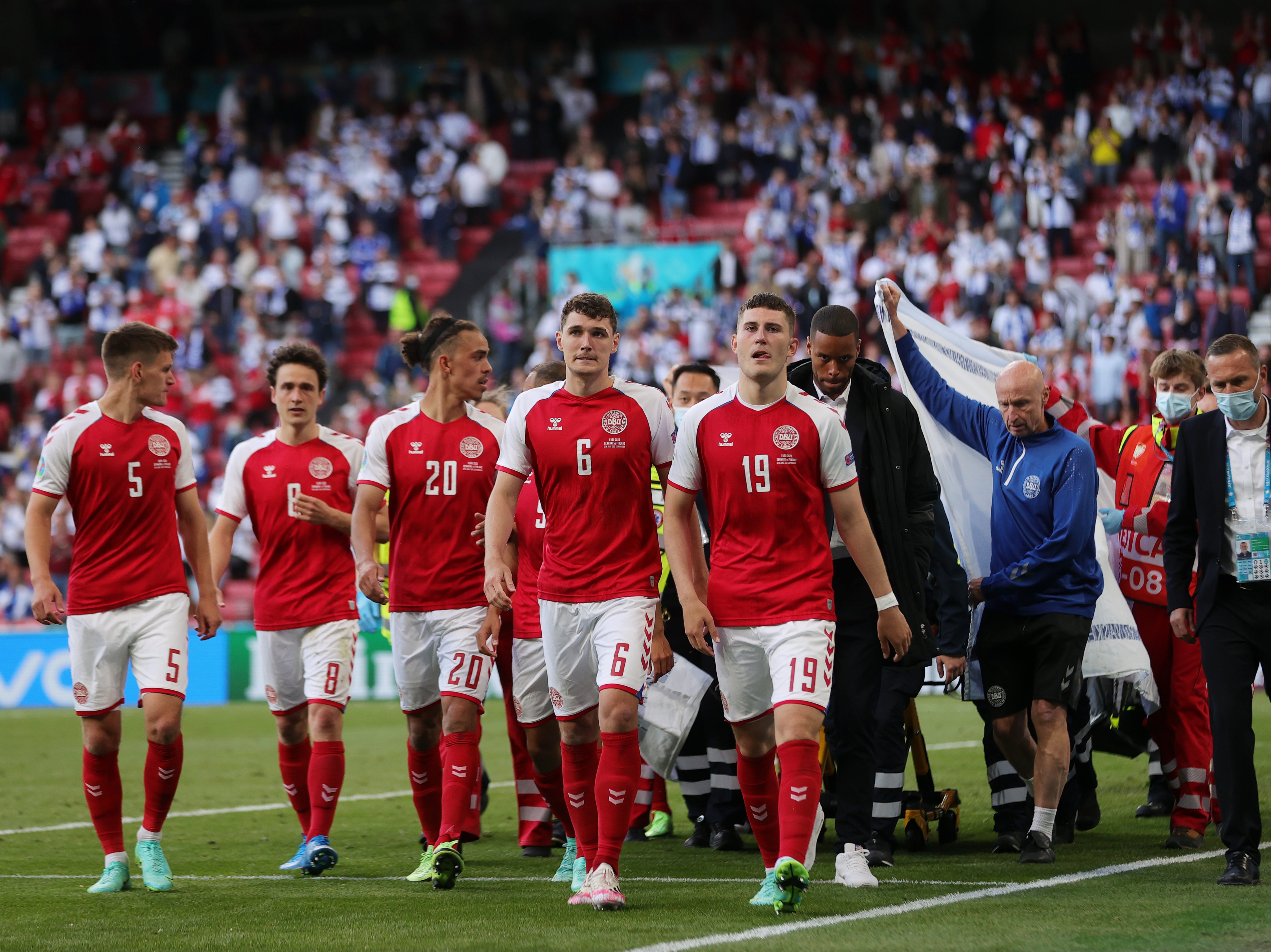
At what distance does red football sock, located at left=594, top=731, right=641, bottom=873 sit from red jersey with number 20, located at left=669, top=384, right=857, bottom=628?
0.62 m

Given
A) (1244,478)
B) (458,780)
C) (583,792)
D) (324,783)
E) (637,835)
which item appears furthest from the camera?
(637,835)

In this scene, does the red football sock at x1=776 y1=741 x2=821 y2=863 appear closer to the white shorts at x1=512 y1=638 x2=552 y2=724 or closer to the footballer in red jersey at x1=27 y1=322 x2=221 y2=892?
the white shorts at x1=512 y1=638 x2=552 y2=724

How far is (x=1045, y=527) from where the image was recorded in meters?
7.48

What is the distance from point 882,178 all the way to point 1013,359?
15.6 meters

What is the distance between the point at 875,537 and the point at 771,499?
0.71 m

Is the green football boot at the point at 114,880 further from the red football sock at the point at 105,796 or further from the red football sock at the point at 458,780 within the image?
the red football sock at the point at 458,780

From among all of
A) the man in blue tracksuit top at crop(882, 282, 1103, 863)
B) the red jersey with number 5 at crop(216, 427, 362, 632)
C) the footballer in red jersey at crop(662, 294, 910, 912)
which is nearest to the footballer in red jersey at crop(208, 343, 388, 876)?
the red jersey with number 5 at crop(216, 427, 362, 632)

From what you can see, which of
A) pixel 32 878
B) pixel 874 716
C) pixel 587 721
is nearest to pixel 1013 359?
pixel 874 716

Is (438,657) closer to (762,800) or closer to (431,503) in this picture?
(431,503)

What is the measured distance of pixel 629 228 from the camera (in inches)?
1006

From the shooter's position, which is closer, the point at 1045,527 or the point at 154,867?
the point at 154,867

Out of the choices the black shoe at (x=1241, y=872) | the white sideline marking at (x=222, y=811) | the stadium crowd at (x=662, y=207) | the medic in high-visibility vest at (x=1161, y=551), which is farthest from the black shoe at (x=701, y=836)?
the stadium crowd at (x=662, y=207)

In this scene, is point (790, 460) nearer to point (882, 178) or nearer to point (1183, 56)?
point (882, 178)

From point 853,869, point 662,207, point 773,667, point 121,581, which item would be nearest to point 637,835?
point 853,869
